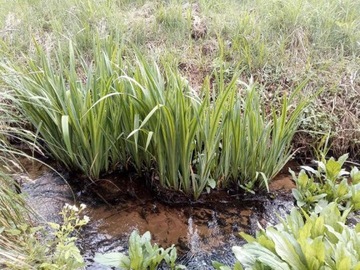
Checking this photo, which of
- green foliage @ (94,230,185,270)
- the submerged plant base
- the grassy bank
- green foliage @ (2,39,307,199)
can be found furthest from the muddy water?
the grassy bank

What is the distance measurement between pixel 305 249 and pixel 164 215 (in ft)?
3.00

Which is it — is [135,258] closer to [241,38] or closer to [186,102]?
[186,102]

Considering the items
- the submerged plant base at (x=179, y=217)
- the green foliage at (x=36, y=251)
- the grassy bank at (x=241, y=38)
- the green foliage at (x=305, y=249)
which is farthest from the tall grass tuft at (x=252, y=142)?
the green foliage at (x=36, y=251)

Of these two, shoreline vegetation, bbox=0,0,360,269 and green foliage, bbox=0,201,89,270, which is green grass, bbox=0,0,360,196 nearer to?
shoreline vegetation, bbox=0,0,360,269

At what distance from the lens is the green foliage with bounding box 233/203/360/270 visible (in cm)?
105

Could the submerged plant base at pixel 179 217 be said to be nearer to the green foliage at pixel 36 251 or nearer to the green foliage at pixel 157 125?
the green foliage at pixel 157 125

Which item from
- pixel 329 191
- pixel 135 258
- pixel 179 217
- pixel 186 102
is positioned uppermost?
pixel 186 102

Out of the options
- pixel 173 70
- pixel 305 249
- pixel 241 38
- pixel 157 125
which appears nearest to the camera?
pixel 305 249

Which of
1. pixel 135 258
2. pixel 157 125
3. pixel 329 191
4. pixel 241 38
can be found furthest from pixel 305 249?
pixel 241 38

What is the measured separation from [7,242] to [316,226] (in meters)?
1.10

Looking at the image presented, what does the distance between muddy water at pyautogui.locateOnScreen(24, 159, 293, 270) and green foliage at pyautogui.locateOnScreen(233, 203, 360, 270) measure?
48 cm

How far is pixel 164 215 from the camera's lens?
1.86m

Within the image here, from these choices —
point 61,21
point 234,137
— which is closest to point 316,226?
point 234,137

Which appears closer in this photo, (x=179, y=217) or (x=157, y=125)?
(x=157, y=125)
